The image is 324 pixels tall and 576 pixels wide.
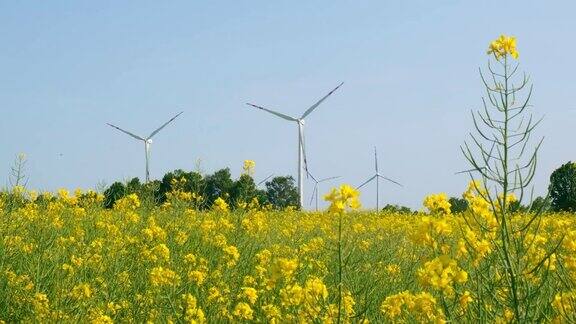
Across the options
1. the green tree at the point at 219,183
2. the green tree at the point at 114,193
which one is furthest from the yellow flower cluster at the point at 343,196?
the green tree at the point at 219,183

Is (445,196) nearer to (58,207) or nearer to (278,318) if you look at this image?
(278,318)

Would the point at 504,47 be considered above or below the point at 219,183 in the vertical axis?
below

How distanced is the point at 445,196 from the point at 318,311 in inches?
36.6

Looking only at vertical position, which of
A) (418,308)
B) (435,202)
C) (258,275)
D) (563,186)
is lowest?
(418,308)

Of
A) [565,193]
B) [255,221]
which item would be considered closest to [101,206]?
[255,221]

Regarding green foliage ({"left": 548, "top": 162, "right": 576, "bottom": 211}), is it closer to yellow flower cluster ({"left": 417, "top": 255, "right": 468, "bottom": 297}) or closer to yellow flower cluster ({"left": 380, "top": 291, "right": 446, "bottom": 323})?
yellow flower cluster ({"left": 380, "top": 291, "right": 446, "bottom": 323})

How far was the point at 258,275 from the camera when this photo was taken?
654 cm

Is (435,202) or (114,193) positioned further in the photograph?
(114,193)

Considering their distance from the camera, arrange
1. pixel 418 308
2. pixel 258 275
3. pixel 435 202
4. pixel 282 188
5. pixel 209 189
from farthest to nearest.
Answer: pixel 282 188
pixel 209 189
pixel 258 275
pixel 435 202
pixel 418 308

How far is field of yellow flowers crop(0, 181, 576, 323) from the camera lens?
3.36 m

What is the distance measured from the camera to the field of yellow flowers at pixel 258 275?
3.36 meters

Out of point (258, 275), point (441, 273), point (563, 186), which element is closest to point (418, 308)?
point (441, 273)

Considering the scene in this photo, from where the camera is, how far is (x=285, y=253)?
7984 mm

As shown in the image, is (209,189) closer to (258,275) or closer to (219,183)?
(219,183)
